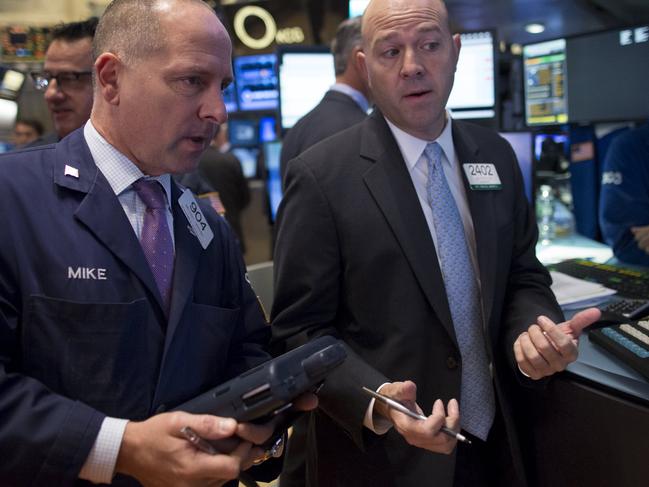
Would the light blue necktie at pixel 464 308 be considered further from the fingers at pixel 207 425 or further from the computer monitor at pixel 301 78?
the computer monitor at pixel 301 78

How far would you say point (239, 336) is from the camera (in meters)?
1.19

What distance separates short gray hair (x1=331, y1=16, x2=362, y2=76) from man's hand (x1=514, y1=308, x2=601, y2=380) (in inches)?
71.6

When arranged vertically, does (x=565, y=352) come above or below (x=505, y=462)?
above

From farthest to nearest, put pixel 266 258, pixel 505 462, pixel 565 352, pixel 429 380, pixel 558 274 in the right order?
pixel 266 258
pixel 558 274
pixel 505 462
pixel 429 380
pixel 565 352

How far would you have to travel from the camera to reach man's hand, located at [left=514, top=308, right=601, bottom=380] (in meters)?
1.11

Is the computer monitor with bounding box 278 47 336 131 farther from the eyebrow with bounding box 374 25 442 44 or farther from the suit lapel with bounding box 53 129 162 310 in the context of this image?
the suit lapel with bounding box 53 129 162 310

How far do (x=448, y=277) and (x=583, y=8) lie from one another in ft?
9.51

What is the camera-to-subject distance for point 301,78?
3.41m


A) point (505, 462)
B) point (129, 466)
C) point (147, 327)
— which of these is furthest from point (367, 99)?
point (129, 466)

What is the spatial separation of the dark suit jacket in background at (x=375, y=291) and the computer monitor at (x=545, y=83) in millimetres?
1533

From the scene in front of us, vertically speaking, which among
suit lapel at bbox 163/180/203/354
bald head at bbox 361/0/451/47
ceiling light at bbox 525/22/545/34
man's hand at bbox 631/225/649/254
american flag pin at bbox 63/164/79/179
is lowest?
man's hand at bbox 631/225/649/254

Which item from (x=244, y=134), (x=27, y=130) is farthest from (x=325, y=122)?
(x=244, y=134)

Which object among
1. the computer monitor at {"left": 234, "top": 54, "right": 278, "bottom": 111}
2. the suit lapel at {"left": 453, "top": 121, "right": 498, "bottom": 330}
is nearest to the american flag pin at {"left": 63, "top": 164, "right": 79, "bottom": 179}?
the suit lapel at {"left": 453, "top": 121, "right": 498, "bottom": 330}

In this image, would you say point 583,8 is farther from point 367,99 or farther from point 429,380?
point 429,380
